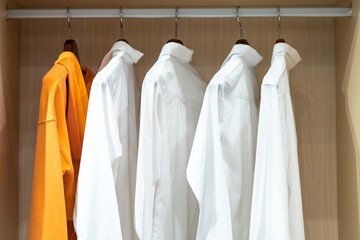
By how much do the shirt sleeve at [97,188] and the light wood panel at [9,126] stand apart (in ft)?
→ 1.03

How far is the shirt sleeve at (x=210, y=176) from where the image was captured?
1242 millimetres

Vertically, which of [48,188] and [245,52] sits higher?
[245,52]

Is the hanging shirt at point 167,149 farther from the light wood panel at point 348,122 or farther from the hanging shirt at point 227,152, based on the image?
the light wood panel at point 348,122

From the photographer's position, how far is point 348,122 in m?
1.54

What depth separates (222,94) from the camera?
1.30 m

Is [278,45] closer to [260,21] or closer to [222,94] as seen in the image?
[222,94]

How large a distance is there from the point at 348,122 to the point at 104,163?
73 cm

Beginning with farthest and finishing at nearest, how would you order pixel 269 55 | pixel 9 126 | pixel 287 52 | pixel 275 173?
pixel 269 55
pixel 9 126
pixel 287 52
pixel 275 173

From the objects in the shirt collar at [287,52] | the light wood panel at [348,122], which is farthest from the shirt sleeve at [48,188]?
the light wood panel at [348,122]

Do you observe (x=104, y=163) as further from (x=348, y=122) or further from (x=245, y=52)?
(x=348, y=122)

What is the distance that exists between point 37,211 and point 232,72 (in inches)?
22.8

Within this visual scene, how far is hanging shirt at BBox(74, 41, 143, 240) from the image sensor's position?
4.09ft

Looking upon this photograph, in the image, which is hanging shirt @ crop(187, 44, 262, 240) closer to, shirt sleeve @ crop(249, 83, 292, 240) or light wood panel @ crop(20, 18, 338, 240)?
shirt sleeve @ crop(249, 83, 292, 240)

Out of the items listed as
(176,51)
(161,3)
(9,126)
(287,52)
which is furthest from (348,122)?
(9,126)
